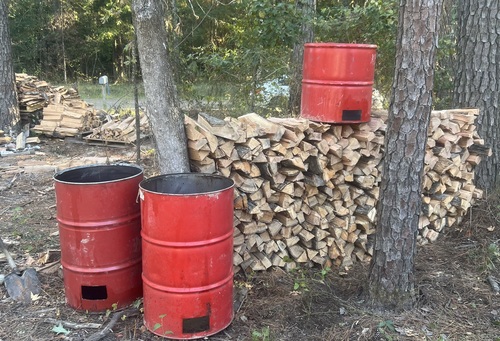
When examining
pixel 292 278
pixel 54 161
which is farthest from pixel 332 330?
pixel 54 161

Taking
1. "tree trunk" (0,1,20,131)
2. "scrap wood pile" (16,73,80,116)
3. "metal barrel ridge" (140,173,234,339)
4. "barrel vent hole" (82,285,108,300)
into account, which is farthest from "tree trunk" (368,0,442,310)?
"scrap wood pile" (16,73,80,116)

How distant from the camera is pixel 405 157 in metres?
3.35

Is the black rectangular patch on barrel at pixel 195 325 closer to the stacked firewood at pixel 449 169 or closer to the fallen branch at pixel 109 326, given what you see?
the fallen branch at pixel 109 326

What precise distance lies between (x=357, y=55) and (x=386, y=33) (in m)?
2.98

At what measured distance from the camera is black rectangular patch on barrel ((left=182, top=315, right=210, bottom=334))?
10.1 ft

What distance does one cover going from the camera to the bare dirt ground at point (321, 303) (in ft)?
10.7

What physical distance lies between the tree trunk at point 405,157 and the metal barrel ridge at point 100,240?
5.80 feet

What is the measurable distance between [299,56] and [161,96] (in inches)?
197

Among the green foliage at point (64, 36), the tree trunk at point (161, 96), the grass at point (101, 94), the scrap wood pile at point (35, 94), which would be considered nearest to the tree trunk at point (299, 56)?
the tree trunk at point (161, 96)

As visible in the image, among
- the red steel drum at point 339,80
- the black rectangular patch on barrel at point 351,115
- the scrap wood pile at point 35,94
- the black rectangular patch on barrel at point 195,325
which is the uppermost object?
the red steel drum at point 339,80

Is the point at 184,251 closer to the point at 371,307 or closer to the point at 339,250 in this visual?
the point at 371,307

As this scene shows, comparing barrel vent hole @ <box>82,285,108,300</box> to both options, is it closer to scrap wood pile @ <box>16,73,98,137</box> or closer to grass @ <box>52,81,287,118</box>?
grass @ <box>52,81,287,118</box>

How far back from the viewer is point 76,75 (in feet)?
77.9

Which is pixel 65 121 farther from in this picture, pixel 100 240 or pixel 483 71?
pixel 483 71
